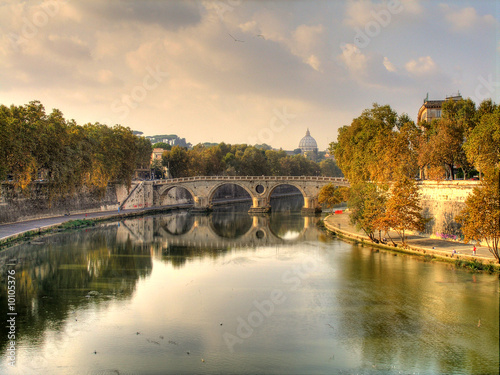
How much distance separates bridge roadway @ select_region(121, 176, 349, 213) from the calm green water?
28.9 m

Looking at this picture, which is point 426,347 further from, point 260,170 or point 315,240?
A: point 260,170

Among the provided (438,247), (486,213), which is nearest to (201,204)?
(438,247)

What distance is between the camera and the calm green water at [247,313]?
15.9 m

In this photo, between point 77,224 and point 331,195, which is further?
point 331,195

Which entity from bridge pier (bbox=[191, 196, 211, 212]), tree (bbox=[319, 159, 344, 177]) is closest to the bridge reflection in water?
bridge pier (bbox=[191, 196, 211, 212])

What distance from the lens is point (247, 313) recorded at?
20625mm

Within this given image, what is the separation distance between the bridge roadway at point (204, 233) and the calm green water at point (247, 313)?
6.04 metres

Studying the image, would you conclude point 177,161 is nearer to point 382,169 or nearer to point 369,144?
point 369,144

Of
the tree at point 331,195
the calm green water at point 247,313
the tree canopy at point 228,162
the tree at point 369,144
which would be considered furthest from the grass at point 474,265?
the tree canopy at point 228,162

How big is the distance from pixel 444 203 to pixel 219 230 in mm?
23799

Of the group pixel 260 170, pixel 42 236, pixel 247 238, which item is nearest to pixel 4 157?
pixel 42 236

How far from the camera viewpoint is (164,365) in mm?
15703

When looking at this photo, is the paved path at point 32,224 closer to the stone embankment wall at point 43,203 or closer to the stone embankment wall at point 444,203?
the stone embankment wall at point 43,203

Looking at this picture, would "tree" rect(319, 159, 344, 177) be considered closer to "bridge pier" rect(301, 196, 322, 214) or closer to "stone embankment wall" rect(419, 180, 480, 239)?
"bridge pier" rect(301, 196, 322, 214)
